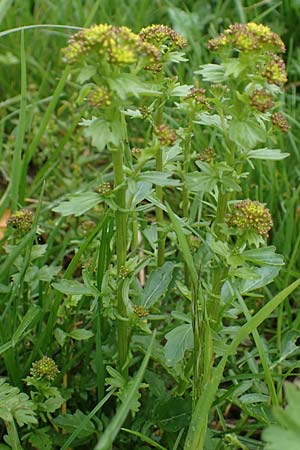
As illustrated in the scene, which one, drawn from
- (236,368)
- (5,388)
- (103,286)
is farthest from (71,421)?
(236,368)

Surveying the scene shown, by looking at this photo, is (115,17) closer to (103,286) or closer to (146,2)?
(146,2)

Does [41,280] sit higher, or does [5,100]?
[5,100]

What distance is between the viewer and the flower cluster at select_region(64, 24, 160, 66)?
130 centimetres

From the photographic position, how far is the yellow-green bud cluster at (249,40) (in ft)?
4.59

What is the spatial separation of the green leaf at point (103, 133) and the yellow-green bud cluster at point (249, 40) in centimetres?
27

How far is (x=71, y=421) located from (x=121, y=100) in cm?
80

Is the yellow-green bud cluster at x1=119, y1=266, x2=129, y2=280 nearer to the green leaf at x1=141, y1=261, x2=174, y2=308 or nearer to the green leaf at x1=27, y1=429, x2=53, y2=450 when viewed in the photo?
the green leaf at x1=141, y1=261, x2=174, y2=308

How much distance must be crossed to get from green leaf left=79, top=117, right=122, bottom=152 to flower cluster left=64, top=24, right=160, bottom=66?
0.12 metres

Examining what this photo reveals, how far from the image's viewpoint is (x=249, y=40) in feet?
4.59

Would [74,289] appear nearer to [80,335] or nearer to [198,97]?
[80,335]

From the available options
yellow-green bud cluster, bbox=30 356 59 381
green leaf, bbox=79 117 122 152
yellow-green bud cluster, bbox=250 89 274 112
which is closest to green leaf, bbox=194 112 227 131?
yellow-green bud cluster, bbox=250 89 274 112

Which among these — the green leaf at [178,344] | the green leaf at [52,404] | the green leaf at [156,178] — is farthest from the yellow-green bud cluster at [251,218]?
the green leaf at [52,404]

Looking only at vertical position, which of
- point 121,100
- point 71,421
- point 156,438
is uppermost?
point 121,100

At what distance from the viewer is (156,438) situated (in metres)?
1.84
